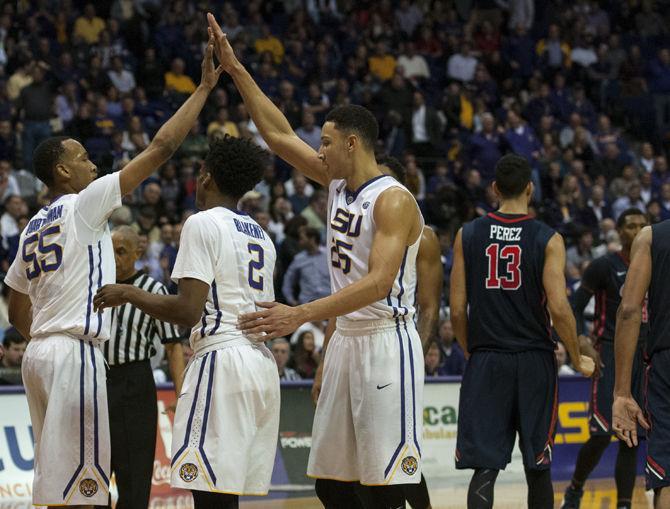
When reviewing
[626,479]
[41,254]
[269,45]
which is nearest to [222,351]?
[41,254]

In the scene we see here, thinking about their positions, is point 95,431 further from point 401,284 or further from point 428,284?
point 428,284

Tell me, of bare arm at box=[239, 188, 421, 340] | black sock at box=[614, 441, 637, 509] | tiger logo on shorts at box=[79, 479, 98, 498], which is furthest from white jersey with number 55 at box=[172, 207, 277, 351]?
black sock at box=[614, 441, 637, 509]

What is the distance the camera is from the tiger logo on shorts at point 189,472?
5.31 m

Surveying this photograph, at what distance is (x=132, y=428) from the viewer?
6.92 metres

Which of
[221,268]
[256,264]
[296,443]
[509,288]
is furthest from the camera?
[296,443]

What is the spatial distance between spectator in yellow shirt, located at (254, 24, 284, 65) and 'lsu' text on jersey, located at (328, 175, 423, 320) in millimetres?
14799

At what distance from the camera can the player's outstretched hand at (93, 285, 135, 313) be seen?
5434 mm

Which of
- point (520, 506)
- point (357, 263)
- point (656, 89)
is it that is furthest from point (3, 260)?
point (656, 89)

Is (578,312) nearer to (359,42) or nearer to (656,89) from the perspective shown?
(359,42)

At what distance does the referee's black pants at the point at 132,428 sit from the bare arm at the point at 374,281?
1.95m

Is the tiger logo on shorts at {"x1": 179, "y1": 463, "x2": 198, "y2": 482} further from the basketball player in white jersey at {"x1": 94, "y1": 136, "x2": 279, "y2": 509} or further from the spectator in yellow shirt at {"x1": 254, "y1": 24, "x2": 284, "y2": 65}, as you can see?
the spectator in yellow shirt at {"x1": 254, "y1": 24, "x2": 284, "y2": 65}

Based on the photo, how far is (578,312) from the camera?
29.4ft

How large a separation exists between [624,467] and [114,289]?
15.3 feet

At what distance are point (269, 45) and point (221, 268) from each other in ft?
51.2
